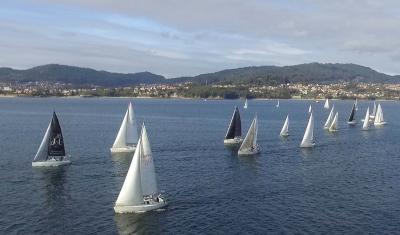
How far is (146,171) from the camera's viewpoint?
54.8 metres

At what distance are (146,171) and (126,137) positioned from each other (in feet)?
122

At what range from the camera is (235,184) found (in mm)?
66375

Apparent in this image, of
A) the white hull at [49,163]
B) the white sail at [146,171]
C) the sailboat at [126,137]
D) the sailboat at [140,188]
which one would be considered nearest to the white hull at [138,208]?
the sailboat at [140,188]

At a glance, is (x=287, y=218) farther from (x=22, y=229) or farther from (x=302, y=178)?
(x=22, y=229)

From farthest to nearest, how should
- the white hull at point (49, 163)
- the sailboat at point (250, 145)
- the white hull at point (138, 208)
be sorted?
the sailboat at point (250, 145) → the white hull at point (49, 163) → the white hull at point (138, 208)

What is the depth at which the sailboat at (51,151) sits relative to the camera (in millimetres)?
74938

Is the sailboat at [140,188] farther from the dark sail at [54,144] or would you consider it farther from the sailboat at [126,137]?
the sailboat at [126,137]

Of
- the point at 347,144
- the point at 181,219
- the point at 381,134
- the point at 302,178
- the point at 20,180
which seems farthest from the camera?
the point at 381,134

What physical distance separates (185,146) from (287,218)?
47757 millimetres

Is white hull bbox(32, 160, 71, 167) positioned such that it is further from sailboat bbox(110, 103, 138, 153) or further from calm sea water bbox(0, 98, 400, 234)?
sailboat bbox(110, 103, 138, 153)

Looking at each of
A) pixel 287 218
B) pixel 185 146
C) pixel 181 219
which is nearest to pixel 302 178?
pixel 287 218

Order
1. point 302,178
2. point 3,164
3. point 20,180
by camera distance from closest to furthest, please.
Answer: point 20,180 → point 302,178 → point 3,164

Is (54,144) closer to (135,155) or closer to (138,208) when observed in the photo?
(135,155)

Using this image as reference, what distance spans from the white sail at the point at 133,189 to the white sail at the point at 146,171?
1.44 m
